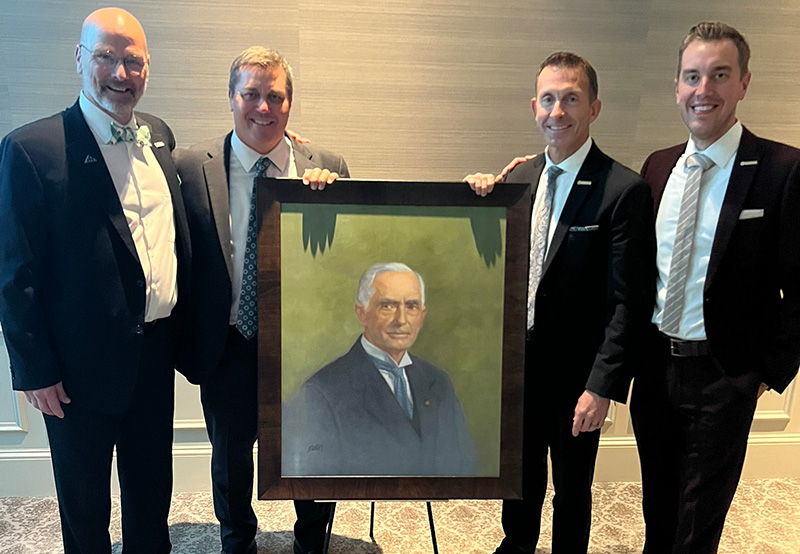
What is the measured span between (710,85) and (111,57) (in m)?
1.67

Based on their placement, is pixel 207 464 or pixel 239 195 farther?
pixel 207 464

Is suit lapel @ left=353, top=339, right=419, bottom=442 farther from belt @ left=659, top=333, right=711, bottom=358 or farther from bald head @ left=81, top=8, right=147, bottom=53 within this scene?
bald head @ left=81, top=8, right=147, bottom=53

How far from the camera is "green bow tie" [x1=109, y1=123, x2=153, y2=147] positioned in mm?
1737

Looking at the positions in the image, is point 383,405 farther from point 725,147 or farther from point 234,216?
point 725,147

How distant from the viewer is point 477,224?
158cm

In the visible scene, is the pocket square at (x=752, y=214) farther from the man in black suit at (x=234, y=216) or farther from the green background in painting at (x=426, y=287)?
the man in black suit at (x=234, y=216)

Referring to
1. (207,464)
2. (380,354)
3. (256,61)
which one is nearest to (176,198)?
(256,61)

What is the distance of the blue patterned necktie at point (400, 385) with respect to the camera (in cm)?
164

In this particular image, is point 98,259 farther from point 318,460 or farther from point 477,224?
point 477,224

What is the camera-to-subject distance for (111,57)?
1682 millimetres

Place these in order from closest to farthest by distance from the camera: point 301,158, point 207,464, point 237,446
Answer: point 301,158 → point 237,446 → point 207,464

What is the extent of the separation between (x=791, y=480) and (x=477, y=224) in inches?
96.7

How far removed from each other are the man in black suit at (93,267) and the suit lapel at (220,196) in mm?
119

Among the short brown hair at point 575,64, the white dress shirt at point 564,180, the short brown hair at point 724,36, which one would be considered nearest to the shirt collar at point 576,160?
the white dress shirt at point 564,180
